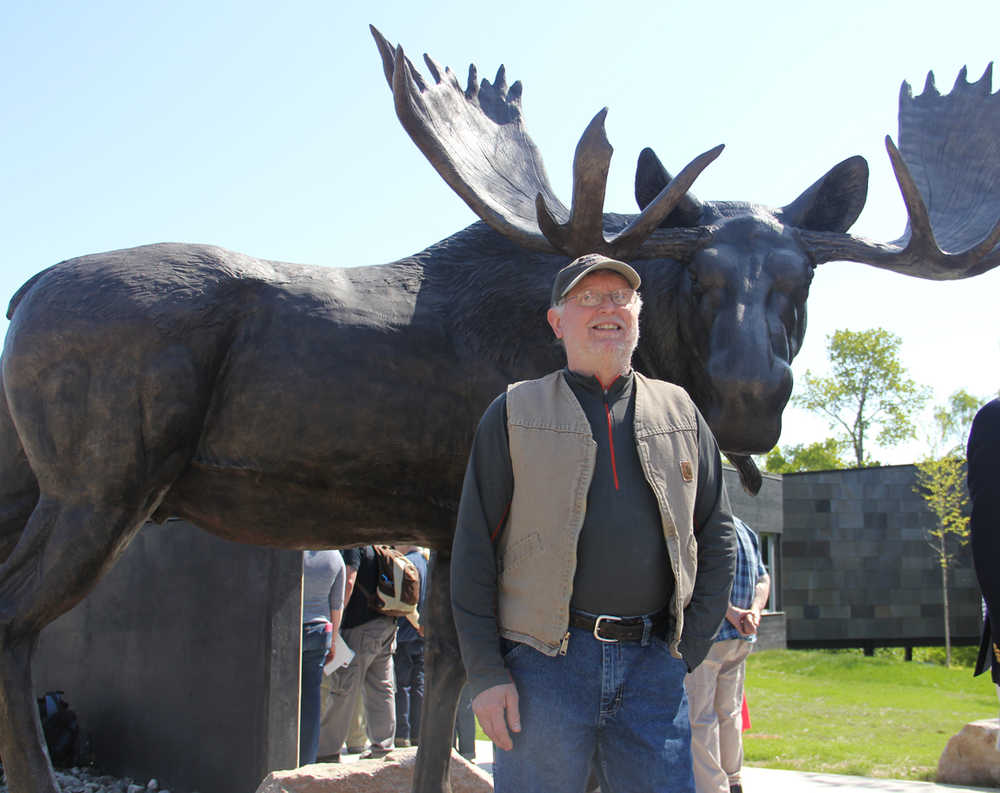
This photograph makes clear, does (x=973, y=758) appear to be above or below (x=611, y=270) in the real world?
below

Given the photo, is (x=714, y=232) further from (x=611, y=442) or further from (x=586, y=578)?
(x=586, y=578)

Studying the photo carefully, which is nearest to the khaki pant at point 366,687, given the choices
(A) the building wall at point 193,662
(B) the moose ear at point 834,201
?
(A) the building wall at point 193,662

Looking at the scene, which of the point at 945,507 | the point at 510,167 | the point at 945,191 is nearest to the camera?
the point at 510,167

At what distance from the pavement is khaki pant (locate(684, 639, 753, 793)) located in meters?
0.35

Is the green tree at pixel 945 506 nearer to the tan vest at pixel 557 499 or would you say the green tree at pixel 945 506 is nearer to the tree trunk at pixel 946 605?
the tree trunk at pixel 946 605

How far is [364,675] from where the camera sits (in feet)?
22.1

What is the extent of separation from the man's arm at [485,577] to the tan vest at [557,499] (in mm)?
34

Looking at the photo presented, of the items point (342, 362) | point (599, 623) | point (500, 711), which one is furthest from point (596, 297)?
point (342, 362)

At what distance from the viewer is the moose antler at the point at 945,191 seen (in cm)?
345

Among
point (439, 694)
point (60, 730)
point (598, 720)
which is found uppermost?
point (598, 720)

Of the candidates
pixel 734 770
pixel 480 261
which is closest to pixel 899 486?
pixel 734 770

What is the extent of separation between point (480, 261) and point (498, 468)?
1.48 meters

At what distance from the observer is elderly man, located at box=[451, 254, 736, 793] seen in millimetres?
2137

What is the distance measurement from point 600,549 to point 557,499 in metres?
0.15
